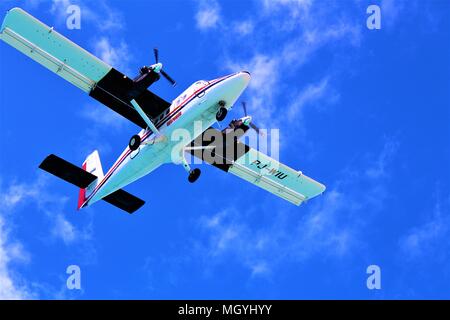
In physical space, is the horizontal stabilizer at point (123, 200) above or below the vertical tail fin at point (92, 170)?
below

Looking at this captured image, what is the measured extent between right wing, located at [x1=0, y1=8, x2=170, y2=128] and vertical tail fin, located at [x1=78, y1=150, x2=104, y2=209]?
4.14m

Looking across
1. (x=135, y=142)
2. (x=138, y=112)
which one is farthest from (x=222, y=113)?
(x=135, y=142)

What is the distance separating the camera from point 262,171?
36562mm

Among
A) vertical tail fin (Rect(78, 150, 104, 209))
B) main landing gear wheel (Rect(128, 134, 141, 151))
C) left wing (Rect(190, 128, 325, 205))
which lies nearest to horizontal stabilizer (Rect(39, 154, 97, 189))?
vertical tail fin (Rect(78, 150, 104, 209))

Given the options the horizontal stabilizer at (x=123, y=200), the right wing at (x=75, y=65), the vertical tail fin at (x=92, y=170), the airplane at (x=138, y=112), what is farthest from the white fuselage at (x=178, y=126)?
the vertical tail fin at (x=92, y=170)

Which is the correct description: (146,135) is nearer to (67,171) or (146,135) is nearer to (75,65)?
(75,65)

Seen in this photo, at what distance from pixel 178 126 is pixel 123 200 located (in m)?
6.63

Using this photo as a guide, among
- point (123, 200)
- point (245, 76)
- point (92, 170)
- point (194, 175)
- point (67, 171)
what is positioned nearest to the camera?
point (245, 76)

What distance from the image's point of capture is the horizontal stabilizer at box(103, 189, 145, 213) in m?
34.8

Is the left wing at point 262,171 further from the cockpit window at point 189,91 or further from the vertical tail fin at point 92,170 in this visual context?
the vertical tail fin at point 92,170

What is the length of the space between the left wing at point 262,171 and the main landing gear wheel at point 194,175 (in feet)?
7.73

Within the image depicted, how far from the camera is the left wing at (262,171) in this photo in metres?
34.8

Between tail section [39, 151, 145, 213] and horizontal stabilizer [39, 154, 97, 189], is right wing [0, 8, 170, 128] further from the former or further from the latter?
tail section [39, 151, 145, 213]

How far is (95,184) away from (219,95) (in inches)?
357
